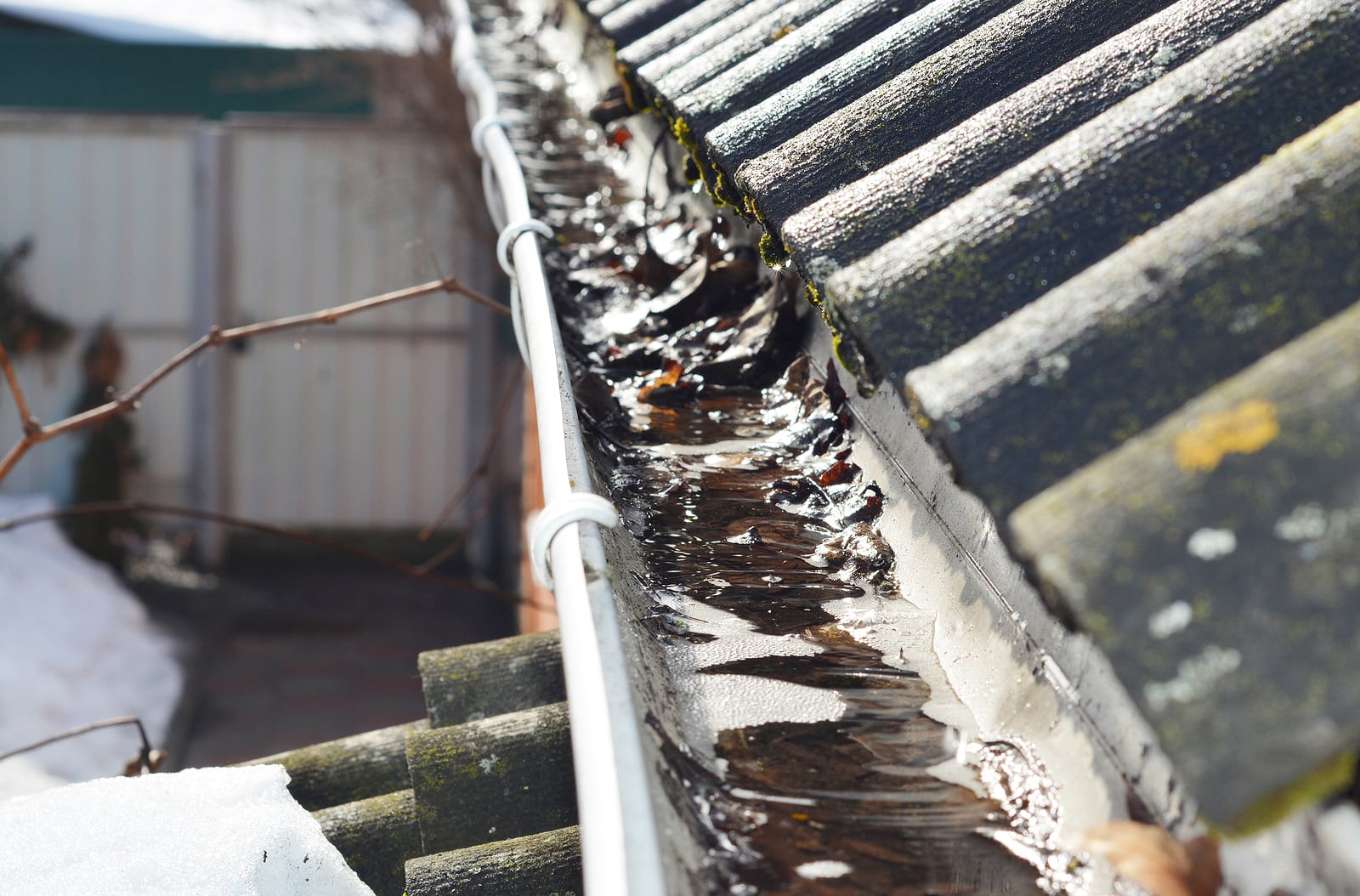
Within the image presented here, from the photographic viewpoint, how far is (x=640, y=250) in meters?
2.52

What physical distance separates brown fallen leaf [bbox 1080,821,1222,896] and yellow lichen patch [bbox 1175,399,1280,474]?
0.31m

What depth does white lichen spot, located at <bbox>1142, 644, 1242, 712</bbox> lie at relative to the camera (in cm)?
72

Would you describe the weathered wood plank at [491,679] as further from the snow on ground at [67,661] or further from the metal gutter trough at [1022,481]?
the snow on ground at [67,661]

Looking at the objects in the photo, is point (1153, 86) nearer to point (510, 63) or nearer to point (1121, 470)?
point (1121, 470)

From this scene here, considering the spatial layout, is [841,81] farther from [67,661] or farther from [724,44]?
[67,661]

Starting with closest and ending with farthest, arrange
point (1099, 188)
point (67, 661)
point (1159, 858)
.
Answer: point (1159, 858) < point (1099, 188) < point (67, 661)

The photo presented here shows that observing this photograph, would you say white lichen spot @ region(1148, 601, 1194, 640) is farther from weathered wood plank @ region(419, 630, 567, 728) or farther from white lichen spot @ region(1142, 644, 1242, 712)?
weathered wood plank @ region(419, 630, 567, 728)

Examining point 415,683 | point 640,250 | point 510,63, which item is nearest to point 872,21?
point 640,250

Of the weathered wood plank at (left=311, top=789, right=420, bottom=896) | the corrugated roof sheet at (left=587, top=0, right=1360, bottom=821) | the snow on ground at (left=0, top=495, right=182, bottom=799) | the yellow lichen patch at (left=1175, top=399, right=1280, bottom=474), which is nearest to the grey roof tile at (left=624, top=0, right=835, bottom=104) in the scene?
the corrugated roof sheet at (left=587, top=0, right=1360, bottom=821)

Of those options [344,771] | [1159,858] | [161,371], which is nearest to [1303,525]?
[1159,858]

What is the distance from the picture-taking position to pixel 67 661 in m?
6.86

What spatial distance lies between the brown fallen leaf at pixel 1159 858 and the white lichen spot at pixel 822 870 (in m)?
0.21

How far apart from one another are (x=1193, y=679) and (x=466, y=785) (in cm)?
109

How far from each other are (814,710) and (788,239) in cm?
54
